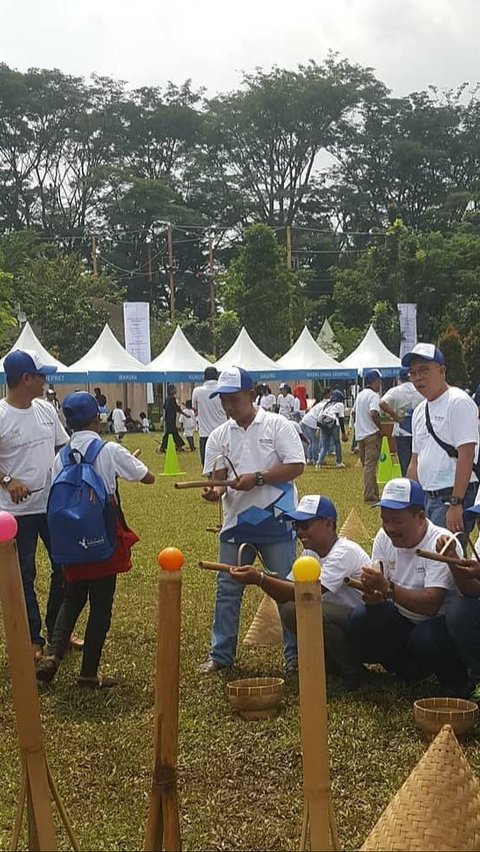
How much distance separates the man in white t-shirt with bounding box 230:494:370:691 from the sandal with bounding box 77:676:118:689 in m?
1.13

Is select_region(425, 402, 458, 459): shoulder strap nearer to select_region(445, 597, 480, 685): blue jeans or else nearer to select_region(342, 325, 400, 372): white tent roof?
select_region(445, 597, 480, 685): blue jeans

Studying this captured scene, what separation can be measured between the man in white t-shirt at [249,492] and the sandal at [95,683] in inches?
22.7

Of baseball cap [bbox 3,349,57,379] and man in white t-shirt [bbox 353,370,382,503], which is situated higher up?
baseball cap [bbox 3,349,57,379]

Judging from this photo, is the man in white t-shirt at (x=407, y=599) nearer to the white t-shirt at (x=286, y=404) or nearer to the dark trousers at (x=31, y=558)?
the dark trousers at (x=31, y=558)

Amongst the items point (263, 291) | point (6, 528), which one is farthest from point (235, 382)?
point (263, 291)

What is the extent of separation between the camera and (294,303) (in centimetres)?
4759

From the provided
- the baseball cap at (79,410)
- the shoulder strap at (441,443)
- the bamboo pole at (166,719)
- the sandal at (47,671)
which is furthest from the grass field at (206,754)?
the baseball cap at (79,410)

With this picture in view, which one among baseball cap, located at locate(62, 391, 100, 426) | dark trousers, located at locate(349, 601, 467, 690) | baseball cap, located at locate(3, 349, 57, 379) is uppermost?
baseball cap, located at locate(3, 349, 57, 379)

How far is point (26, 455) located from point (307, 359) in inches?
1031

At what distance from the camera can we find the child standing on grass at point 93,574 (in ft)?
19.1

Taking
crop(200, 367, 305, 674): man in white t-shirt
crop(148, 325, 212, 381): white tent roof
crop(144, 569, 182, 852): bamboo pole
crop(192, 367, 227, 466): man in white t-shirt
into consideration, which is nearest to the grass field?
crop(200, 367, 305, 674): man in white t-shirt

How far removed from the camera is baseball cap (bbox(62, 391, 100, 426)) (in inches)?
234

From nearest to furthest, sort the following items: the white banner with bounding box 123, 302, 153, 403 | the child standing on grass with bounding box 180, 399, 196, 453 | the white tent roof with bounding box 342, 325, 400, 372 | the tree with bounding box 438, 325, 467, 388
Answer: the child standing on grass with bounding box 180, 399, 196, 453
the white tent roof with bounding box 342, 325, 400, 372
the white banner with bounding box 123, 302, 153, 403
the tree with bounding box 438, 325, 467, 388

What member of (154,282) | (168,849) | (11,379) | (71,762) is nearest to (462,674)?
(71,762)
